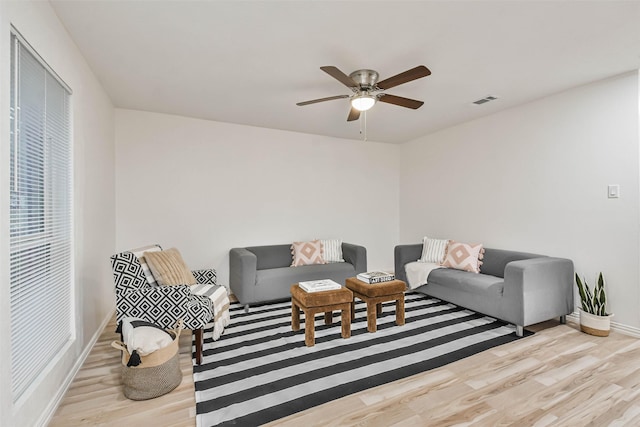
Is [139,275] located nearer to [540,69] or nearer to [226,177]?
[226,177]

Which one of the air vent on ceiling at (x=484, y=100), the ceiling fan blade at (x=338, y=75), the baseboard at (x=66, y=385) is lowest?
the baseboard at (x=66, y=385)

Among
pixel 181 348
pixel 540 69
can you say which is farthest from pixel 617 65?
pixel 181 348

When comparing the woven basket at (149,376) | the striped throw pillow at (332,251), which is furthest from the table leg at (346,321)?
the striped throw pillow at (332,251)

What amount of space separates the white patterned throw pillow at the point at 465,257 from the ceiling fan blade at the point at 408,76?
2.39 metres

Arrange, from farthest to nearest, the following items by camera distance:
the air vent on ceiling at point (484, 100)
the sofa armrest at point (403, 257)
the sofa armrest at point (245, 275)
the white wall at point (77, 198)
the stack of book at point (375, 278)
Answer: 1. the sofa armrest at point (403, 257)
2. the sofa armrest at point (245, 275)
3. the air vent on ceiling at point (484, 100)
4. the stack of book at point (375, 278)
5. the white wall at point (77, 198)

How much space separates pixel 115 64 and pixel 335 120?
2479 millimetres

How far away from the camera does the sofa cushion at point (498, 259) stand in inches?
138

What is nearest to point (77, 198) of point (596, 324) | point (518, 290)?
point (518, 290)

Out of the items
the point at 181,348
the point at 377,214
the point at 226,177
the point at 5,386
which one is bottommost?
the point at 181,348

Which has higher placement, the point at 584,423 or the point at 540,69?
the point at 540,69

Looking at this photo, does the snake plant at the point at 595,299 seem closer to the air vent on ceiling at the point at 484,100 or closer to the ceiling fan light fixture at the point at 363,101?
the air vent on ceiling at the point at 484,100

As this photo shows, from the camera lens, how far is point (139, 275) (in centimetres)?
241

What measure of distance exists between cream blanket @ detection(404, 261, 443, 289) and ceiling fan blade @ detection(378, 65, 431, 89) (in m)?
2.42

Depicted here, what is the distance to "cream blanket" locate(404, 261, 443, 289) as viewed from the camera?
3.89 m
